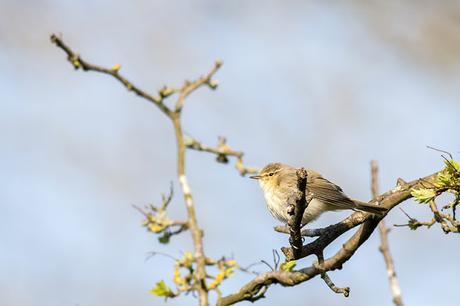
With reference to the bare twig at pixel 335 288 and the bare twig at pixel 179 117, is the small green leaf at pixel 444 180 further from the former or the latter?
the bare twig at pixel 179 117

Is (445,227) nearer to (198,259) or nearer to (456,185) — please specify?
Result: (456,185)

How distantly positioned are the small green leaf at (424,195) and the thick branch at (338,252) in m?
0.20

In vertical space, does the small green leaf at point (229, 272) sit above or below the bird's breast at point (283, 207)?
below

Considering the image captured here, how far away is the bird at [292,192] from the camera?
4.70 m

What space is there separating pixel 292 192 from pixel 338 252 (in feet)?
5.94

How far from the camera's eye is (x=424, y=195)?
106 inches

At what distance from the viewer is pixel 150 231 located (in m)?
2.64

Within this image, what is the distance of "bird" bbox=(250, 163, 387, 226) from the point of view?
15.4 feet

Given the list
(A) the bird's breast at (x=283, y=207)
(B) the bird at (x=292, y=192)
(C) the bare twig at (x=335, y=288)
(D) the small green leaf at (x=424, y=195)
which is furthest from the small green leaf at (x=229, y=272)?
(A) the bird's breast at (x=283, y=207)

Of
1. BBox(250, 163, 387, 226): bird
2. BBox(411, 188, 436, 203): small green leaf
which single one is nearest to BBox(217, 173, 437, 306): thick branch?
BBox(411, 188, 436, 203): small green leaf

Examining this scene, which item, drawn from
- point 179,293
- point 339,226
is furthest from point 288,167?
point 179,293

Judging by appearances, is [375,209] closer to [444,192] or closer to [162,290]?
[444,192]

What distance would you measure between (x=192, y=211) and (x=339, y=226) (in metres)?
0.90

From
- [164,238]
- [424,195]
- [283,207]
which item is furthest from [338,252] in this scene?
[283,207]
